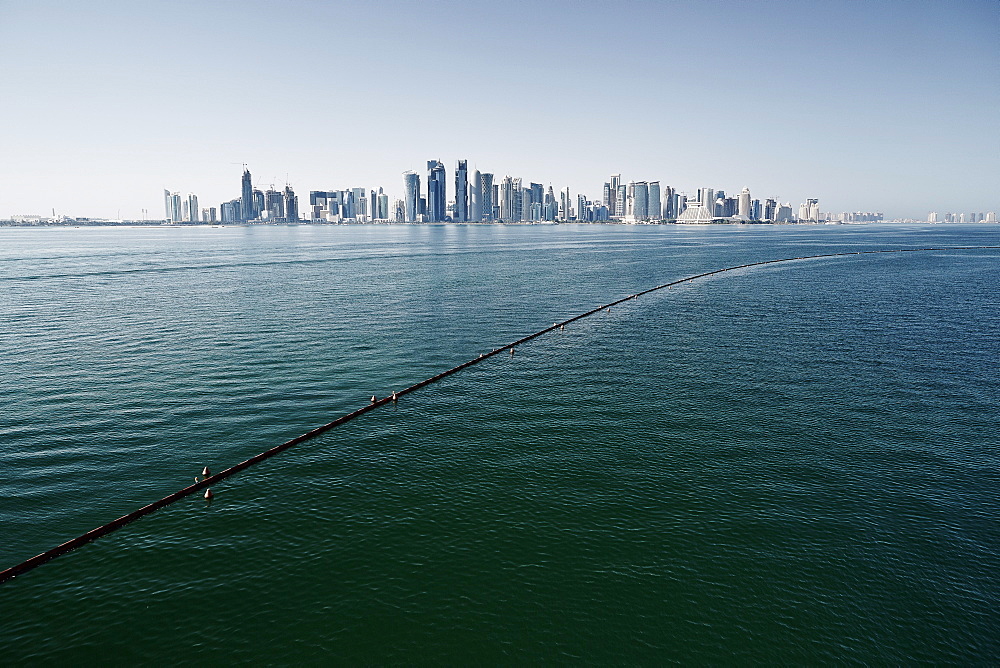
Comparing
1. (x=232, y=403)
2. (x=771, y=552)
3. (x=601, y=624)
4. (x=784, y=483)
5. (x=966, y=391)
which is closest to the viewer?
(x=601, y=624)

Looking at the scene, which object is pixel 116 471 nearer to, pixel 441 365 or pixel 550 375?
pixel 441 365

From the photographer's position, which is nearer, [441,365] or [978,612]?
[978,612]

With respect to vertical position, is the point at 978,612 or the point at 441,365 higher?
the point at 441,365

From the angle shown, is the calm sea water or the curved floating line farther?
the curved floating line

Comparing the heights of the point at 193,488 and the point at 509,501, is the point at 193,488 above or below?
above

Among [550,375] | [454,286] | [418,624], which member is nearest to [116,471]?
[418,624]

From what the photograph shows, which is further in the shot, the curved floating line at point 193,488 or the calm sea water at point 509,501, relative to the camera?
the curved floating line at point 193,488

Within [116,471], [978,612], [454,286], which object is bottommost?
[978,612]

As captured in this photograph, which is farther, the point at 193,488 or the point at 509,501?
the point at 193,488
